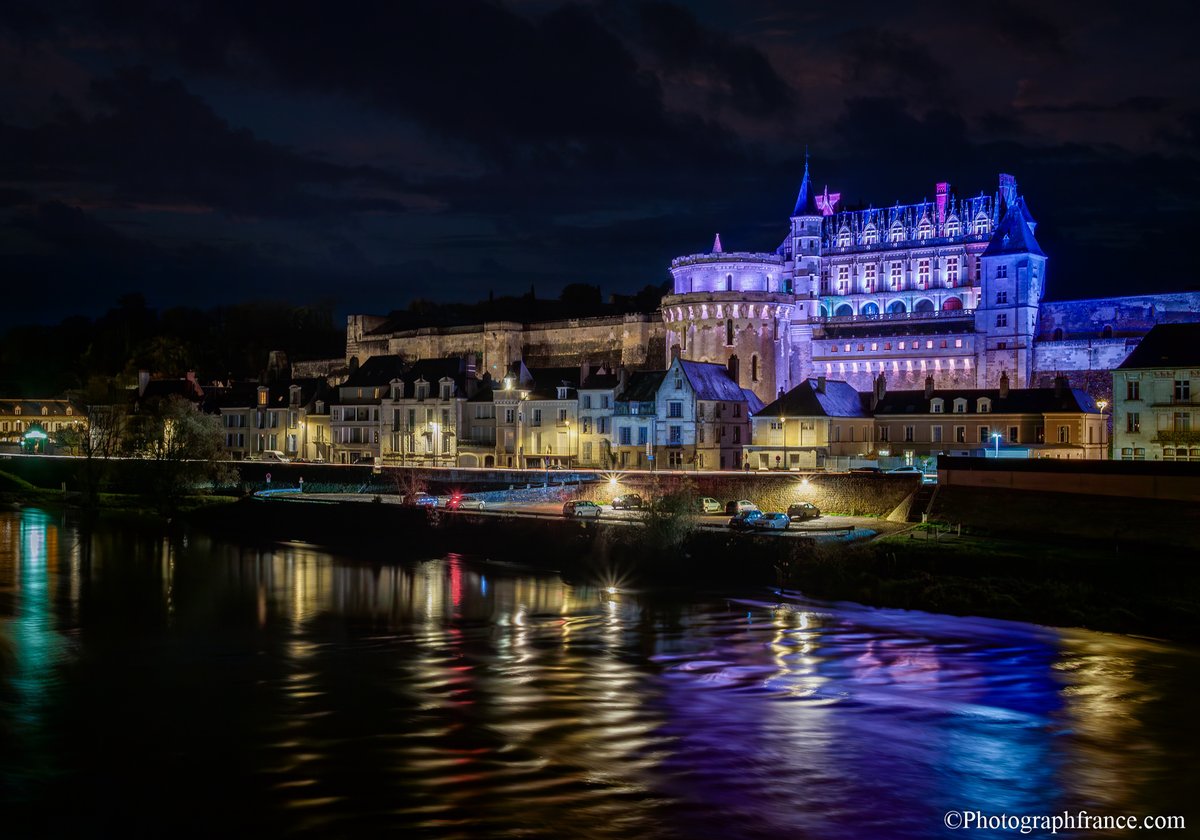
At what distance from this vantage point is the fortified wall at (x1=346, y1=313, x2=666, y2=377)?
88.4 m

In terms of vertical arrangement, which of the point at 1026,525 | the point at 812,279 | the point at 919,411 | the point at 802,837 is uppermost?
the point at 812,279

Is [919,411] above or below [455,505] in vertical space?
above

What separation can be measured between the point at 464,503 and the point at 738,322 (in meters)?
34.5

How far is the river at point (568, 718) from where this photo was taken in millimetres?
17594

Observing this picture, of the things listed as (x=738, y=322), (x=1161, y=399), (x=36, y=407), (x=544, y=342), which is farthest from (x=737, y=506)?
(x=36, y=407)

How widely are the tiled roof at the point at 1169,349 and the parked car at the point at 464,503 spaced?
29.7m

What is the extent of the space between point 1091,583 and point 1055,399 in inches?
1042

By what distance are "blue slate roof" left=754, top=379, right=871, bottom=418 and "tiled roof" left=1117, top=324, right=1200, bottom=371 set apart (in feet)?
42.9

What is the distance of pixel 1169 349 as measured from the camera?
51.5m

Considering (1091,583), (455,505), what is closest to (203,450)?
(455,505)

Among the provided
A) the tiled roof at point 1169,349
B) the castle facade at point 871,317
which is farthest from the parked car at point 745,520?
the castle facade at point 871,317

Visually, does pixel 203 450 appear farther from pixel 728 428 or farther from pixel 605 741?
pixel 605 741

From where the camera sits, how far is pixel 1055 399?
5650 centimetres

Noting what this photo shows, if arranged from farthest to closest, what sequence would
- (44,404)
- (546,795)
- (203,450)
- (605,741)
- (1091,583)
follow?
(44,404) → (203,450) → (1091,583) → (605,741) → (546,795)
